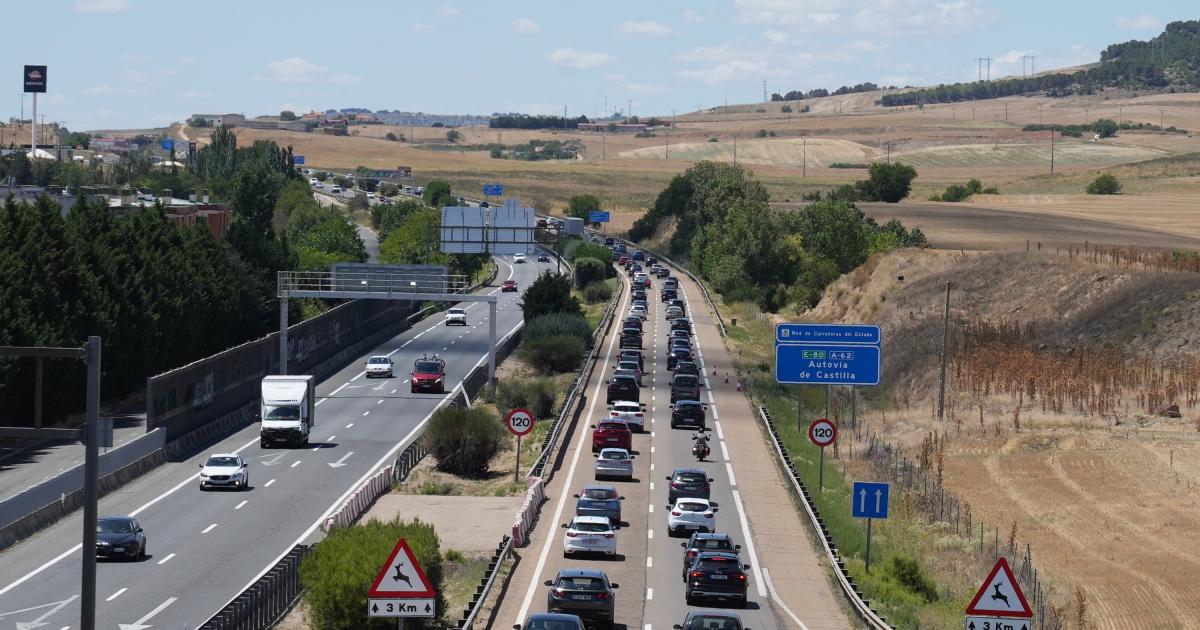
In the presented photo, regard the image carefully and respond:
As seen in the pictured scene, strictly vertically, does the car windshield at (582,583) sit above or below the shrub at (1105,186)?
below

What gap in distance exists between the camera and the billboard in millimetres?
171250

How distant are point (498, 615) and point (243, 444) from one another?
97.5 feet

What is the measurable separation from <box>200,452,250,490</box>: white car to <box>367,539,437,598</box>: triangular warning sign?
29403 millimetres

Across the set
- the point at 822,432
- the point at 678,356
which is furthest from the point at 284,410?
the point at 678,356

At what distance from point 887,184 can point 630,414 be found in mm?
131339

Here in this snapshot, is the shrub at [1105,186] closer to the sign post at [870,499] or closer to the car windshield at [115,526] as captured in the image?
the sign post at [870,499]

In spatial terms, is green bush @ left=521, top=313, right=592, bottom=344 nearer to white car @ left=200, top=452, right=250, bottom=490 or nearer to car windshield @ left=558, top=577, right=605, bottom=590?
white car @ left=200, top=452, right=250, bottom=490

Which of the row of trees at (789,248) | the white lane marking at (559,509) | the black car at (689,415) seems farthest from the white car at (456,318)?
the black car at (689,415)

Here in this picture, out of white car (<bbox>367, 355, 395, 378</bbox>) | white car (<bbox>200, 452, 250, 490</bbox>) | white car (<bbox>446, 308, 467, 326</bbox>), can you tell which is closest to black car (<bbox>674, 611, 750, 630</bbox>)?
white car (<bbox>200, 452, 250, 490</bbox>)

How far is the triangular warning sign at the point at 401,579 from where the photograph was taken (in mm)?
18672

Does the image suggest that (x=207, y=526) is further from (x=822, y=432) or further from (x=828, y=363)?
(x=828, y=363)

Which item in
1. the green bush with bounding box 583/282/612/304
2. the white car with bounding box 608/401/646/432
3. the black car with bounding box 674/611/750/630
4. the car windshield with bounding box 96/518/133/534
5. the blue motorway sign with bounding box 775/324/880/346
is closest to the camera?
the black car with bounding box 674/611/750/630

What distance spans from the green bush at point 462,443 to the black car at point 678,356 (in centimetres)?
2843

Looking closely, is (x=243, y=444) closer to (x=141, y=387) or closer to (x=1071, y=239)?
(x=141, y=387)
